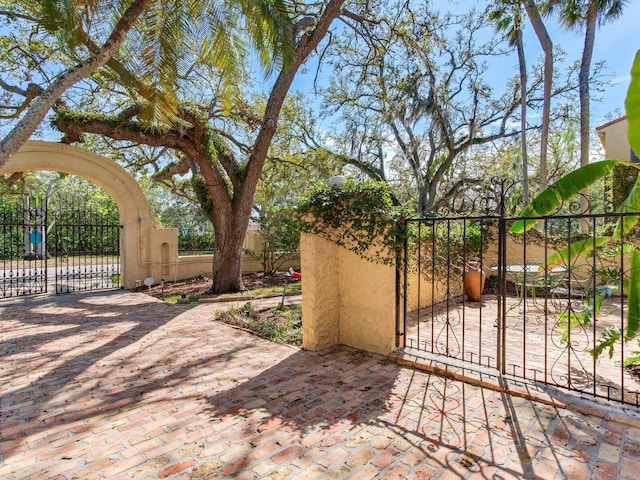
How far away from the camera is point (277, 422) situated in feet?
11.3

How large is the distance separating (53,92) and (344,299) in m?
5.70

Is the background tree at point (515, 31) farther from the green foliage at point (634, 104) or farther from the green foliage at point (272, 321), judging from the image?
the green foliage at point (634, 104)

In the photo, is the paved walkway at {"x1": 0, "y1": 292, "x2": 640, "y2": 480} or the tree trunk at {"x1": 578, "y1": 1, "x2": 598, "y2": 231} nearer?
the paved walkway at {"x1": 0, "y1": 292, "x2": 640, "y2": 480}

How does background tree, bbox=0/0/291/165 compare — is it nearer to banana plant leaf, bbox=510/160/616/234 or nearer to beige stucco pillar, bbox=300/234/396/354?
beige stucco pillar, bbox=300/234/396/354

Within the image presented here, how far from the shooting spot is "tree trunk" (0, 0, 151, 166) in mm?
5305

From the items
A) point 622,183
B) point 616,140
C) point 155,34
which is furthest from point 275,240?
point 616,140

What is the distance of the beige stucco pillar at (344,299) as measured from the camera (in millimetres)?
5270

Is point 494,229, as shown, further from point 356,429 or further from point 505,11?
point 356,429

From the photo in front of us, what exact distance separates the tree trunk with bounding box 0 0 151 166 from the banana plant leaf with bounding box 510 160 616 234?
683cm

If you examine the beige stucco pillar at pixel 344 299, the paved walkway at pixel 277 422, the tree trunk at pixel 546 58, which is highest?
the tree trunk at pixel 546 58

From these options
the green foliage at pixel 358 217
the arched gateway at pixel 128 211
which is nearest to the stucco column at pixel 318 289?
the green foliage at pixel 358 217

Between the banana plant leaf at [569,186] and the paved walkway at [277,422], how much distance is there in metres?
2.12

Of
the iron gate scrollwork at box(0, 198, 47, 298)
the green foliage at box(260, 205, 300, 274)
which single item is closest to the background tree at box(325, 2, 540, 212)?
the green foliage at box(260, 205, 300, 274)

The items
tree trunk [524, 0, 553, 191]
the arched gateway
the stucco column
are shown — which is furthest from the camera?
tree trunk [524, 0, 553, 191]
